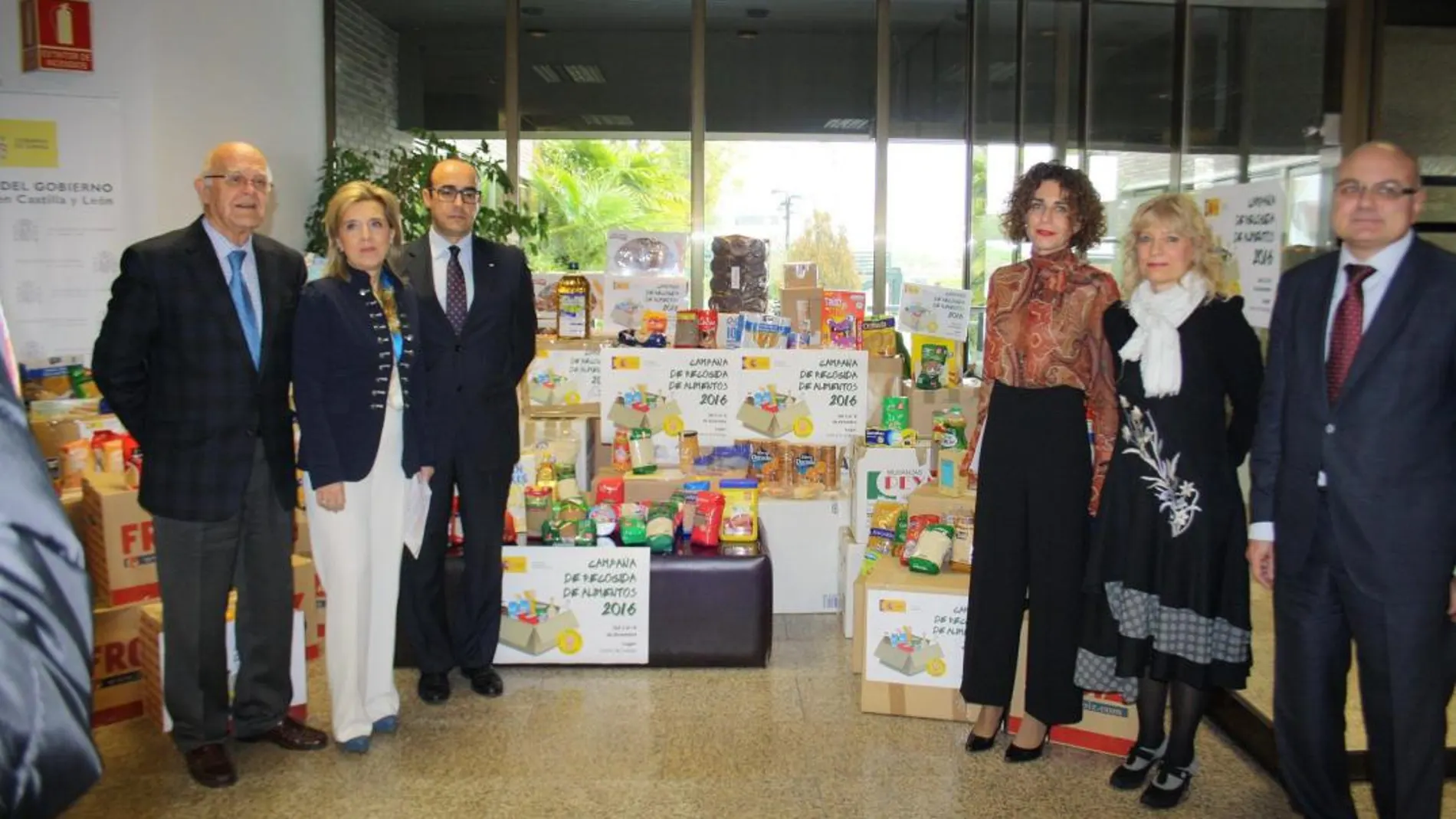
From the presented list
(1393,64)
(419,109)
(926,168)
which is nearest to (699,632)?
(1393,64)

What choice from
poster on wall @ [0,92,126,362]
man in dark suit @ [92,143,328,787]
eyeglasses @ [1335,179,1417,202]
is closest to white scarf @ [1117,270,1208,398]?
eyeglasses @ [1335,179,1417,202]

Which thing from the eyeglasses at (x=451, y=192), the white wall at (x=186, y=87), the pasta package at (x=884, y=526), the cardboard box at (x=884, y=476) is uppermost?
the white wall at (x=186, y=87)

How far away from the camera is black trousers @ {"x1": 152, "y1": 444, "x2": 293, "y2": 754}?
9.75 ft

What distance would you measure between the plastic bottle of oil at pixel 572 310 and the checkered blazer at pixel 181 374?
89.2 inches

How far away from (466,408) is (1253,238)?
7.90 ft

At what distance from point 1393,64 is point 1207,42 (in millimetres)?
1086

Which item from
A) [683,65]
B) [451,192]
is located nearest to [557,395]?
[451,192]

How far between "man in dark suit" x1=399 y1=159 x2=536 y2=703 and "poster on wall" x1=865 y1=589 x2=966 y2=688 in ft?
4.09

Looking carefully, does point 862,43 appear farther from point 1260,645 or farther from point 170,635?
point 170,635

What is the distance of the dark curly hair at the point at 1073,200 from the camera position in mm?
3025

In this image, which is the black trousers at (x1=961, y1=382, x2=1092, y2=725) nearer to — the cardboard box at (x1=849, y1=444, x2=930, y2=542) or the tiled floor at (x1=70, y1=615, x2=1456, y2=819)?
the tiled floor at (x1=70, y1=615, x2=1456, y2=819)

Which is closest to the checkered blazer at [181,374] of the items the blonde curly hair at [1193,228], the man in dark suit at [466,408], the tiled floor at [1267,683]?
the man in dark suit at [466,408]

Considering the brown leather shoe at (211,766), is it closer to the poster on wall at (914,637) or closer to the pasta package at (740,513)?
the pasta package at (740,513)

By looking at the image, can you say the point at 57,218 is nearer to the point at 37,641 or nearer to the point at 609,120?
the point at 609,120
